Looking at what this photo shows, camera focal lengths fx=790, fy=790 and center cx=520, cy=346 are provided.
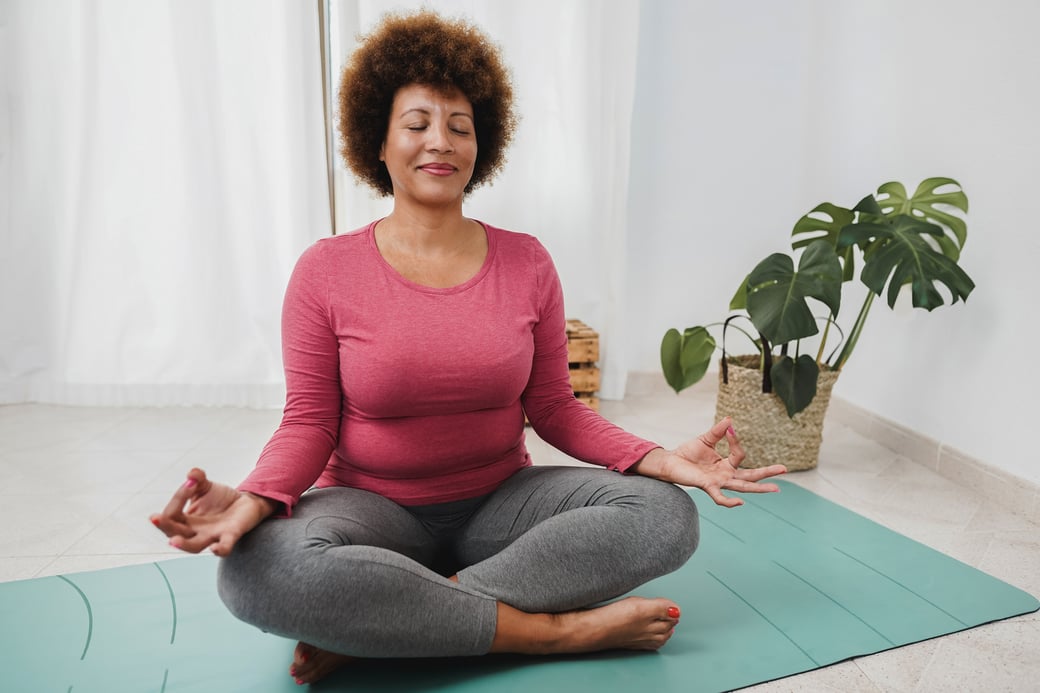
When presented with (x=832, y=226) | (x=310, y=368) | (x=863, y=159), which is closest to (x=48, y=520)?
(x=310, y=368)

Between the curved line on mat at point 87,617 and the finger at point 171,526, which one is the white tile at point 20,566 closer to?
the curved line on mat at point 87,617

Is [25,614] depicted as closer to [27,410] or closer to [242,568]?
[242,568]

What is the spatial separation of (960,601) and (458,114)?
1.22 metres

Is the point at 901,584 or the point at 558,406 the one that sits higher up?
the point at 558,406

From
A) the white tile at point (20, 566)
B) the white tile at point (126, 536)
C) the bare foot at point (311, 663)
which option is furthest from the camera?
the white tile at point (126, 536)

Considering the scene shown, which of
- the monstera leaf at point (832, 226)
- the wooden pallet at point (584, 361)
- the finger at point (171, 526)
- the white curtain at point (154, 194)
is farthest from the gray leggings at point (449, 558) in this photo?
the white curtain at point (154, 194)

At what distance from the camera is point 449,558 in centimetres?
133

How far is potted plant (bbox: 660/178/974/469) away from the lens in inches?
73.4

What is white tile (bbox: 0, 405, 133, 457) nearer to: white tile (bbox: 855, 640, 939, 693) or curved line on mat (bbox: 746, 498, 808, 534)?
curved line on mat (bbox: 746, 498, 808, 534)

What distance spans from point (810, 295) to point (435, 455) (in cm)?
108

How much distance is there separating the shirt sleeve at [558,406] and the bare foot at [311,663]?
49cm

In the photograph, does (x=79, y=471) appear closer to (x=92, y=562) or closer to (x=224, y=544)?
(x=92, y=562)

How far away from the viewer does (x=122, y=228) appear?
271 centimetres

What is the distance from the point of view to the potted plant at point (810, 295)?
186cm
